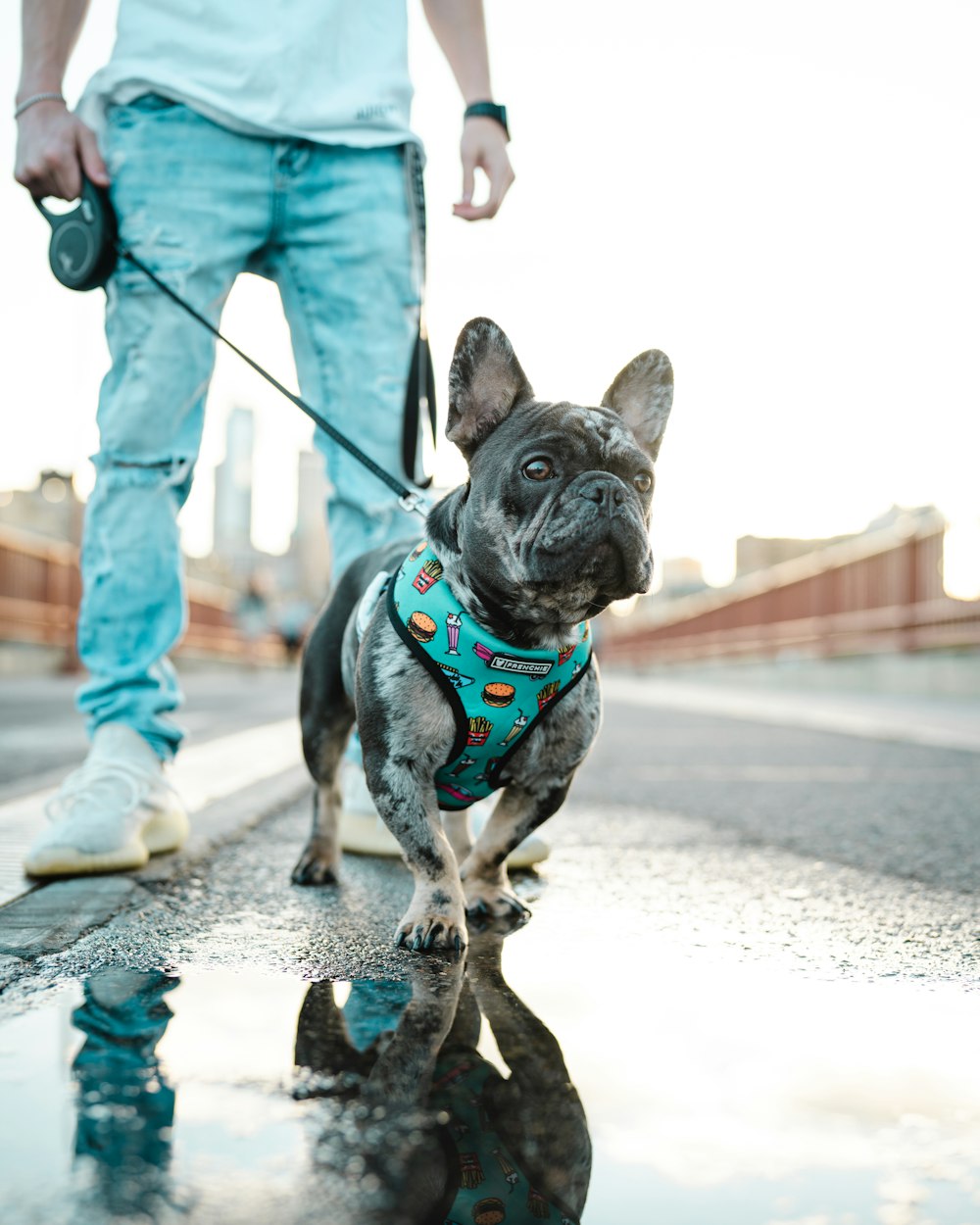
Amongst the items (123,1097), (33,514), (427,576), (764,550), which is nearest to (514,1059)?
(123,1097)

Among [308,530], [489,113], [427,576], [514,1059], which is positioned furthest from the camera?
[308,530]

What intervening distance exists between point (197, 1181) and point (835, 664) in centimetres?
1721

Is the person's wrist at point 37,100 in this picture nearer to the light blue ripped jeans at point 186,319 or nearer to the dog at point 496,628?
the light blue ripped jeans at point 186,319

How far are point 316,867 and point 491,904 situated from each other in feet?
1.66

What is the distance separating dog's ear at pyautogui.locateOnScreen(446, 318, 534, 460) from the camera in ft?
8.06

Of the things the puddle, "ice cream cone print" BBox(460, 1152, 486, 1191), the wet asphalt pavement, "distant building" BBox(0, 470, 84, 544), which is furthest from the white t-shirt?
"distant building" BBox(0, 470, 84, 544)

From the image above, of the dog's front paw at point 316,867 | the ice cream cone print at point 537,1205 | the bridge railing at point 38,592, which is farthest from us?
the bridge railing at point 38,592

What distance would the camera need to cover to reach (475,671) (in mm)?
2240

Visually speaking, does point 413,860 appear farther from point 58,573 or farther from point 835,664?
point 58,573

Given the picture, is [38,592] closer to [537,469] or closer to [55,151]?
[55,151]

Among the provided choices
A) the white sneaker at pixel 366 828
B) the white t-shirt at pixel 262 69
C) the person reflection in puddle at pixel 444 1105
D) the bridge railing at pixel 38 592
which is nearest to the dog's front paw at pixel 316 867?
the white sneaker at pixel 366 828

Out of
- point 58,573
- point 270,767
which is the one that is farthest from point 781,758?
point 58,573

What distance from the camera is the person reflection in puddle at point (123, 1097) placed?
44.9 inches

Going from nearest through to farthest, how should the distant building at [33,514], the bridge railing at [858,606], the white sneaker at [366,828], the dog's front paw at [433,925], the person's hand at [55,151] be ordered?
the dog's front paw at [433,925] → the person's hand at [55,151] → the white sneaker at [366,828] → the bridge railing at [858,606] → the distant building at [33,514]
